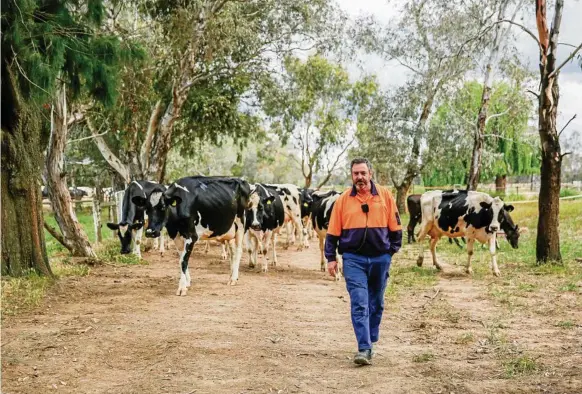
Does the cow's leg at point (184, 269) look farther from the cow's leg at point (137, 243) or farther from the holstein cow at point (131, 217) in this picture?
the cow's leg at point (137, 243)

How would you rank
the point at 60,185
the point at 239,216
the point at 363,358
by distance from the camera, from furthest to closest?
the point at 60,185 < the point at 239,216 < the point at 363,358

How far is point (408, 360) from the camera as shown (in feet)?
22.2

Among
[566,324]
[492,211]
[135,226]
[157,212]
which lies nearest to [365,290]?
[566,324]

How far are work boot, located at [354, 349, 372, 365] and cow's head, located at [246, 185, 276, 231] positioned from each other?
22.9ft

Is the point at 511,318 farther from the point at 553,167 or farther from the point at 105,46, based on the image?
the point at 105,46

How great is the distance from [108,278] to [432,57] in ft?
74.0

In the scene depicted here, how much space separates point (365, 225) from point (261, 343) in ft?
6.16

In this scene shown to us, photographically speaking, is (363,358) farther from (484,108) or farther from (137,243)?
(484,108)

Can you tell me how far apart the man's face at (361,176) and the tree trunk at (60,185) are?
9122 millimetres

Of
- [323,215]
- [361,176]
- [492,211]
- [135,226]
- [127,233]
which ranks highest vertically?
[361,176]

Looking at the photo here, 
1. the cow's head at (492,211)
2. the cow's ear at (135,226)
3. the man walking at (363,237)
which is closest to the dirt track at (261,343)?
the man walking at (363,237)

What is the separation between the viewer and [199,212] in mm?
11484

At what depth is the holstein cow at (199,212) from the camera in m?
11.0

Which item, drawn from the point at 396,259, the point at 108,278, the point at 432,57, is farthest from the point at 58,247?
the point at 432,57
